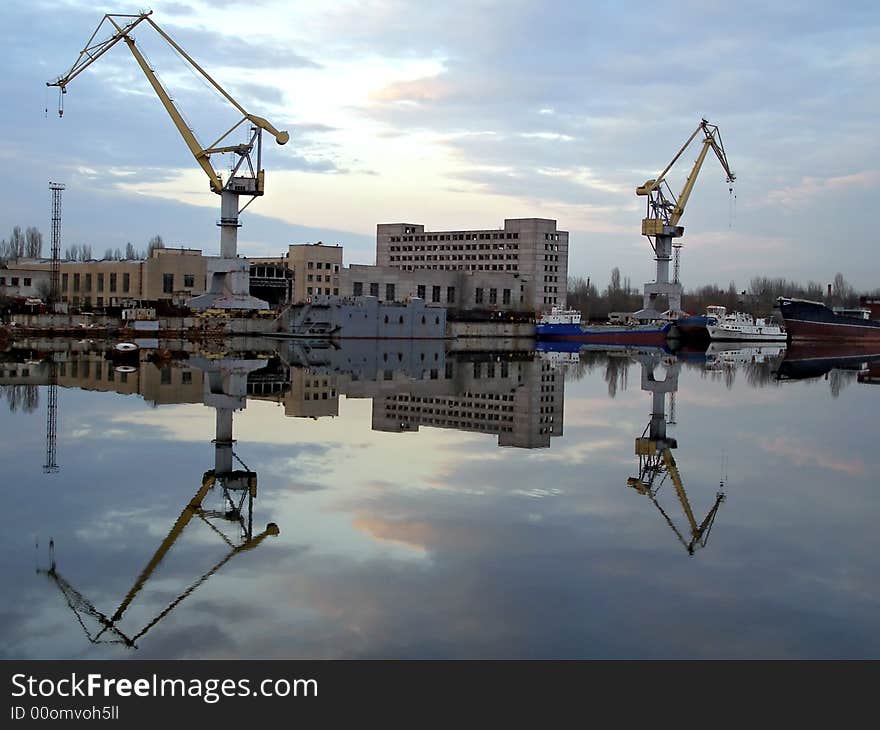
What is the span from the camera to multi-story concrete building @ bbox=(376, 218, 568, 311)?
3258 inches

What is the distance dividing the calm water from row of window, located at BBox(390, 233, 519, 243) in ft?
242

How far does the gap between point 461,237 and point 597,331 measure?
120 feet

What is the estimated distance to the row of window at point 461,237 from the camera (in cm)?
8638

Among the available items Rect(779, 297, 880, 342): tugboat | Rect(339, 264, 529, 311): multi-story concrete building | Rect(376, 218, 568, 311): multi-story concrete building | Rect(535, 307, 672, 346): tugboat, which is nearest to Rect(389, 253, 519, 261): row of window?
Rect(376, 218, 568, 311): multi-story concrete building

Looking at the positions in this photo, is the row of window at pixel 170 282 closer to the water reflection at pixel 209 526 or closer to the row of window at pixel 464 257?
the row of window at pixel 464 257

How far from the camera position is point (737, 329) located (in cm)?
5688

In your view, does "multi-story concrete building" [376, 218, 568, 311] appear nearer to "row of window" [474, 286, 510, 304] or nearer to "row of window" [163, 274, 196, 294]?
"row of window" [474, 286, 510, 304]

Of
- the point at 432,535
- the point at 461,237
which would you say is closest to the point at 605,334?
the point at 461,237

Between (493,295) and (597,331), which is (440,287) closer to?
(493,295)

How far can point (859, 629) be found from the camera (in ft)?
14.4

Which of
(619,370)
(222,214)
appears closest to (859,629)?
(619,370)

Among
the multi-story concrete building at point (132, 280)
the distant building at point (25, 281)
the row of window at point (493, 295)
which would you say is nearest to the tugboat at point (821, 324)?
the row of window at point (493, 295)
